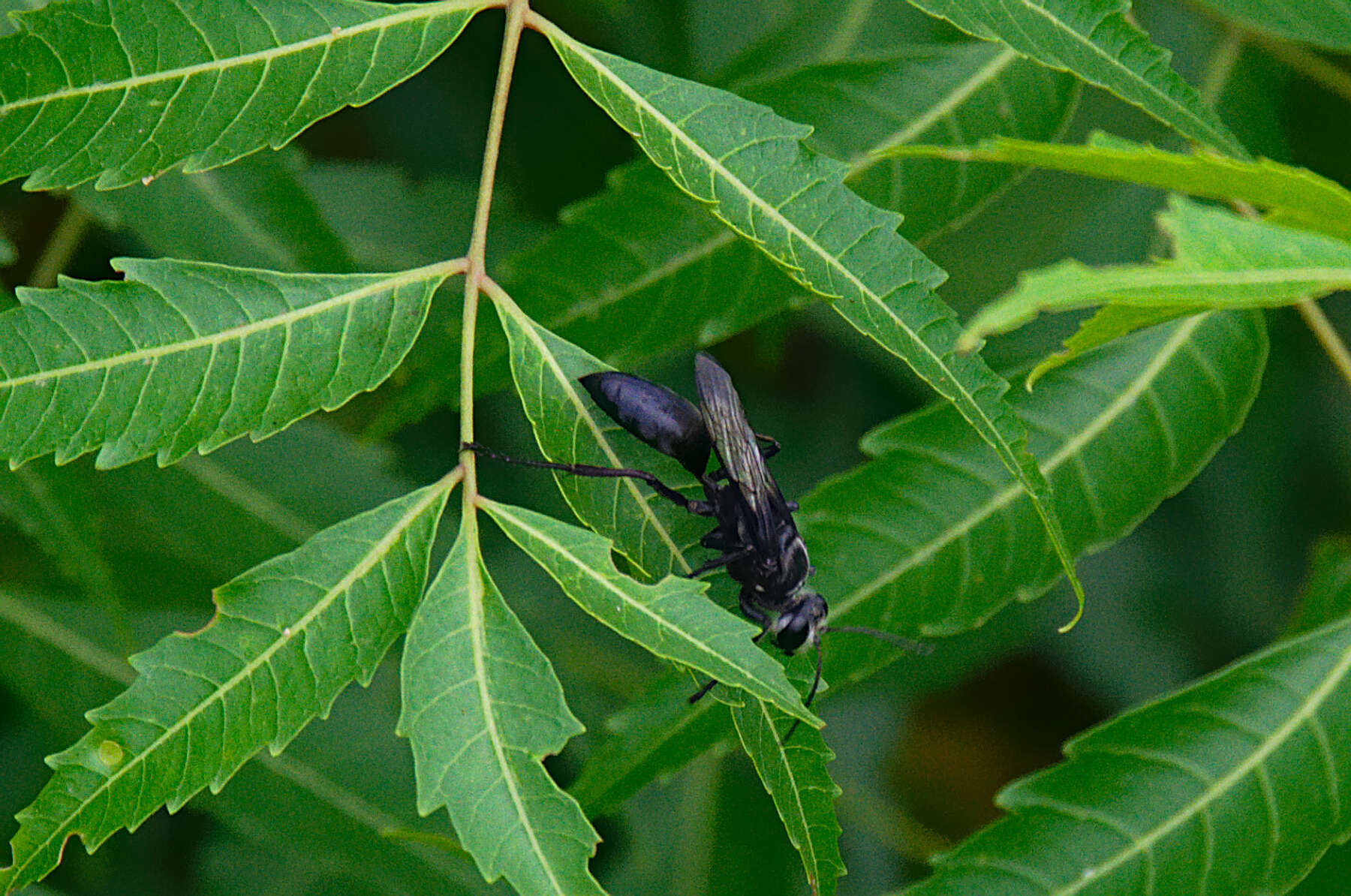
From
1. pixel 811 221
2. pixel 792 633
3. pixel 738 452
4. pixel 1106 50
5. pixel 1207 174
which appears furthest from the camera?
pixel 738 452

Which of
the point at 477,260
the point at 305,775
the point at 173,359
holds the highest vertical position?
the point at 477,260

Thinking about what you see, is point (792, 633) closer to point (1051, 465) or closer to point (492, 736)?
A: point (1051, 465)

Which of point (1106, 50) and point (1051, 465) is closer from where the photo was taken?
point (1106, 50)

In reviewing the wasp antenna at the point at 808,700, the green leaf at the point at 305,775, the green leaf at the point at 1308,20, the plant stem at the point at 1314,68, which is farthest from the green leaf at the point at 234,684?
the plant stem at the point at 1314,68

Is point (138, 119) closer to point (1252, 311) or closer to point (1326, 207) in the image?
point (1326, 207)

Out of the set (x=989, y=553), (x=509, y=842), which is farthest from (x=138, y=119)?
(x=989, y=553)

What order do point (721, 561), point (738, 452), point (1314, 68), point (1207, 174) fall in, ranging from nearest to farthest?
point (1207, 174) < point (721, 561) < point (738, 452) < point (1314, 68)

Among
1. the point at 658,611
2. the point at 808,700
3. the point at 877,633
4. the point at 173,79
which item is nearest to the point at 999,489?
the point at 877,633

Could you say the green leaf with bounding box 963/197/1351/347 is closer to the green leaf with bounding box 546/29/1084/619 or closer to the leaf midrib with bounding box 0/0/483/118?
the green leaf with bounding box 546/29/1084/619

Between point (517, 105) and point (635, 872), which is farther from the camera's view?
point (517, 105)
